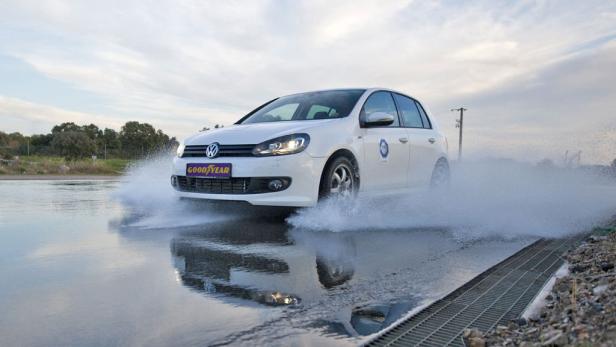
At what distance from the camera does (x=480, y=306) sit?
106 inches

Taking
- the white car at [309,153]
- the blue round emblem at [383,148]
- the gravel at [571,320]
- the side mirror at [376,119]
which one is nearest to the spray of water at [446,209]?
the white car at [309,153]

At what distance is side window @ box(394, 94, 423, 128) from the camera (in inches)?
278

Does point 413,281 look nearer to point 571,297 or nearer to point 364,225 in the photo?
point 571,297

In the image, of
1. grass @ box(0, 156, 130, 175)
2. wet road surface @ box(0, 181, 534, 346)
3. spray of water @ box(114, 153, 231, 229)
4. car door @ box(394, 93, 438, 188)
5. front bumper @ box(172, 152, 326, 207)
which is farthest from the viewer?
grass @ box(0, 156, 130, 175)

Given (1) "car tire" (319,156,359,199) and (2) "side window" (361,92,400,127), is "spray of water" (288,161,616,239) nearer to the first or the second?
(1) "car tire" (319,156,359,199)

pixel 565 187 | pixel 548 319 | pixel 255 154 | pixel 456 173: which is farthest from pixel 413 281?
pixel 565 187

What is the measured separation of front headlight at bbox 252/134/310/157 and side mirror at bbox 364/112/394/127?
1.05m

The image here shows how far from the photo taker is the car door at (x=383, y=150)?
19.7 ft

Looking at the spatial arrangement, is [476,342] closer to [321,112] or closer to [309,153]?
[309,153]

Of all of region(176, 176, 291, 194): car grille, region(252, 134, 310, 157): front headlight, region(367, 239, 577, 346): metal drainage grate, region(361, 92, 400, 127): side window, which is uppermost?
region(361, 92, 400, 127): side window

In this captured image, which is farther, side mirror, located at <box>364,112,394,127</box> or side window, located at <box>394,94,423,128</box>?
side window, located at <box>394,94,423,128</box>

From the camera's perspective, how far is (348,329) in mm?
2256

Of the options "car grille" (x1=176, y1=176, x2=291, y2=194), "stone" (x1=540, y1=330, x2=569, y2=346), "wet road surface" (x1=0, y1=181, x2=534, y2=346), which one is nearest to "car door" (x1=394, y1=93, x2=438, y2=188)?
"wet road surface" (x1=0, y1=181, x2=534, y2=346)

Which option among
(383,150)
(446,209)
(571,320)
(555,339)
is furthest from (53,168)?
(555,339)
